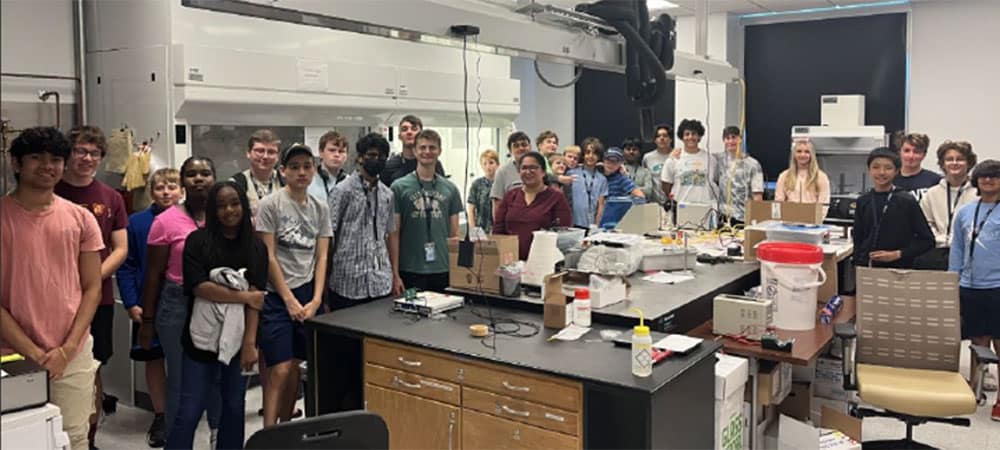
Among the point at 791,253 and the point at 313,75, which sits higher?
the point at 313,75

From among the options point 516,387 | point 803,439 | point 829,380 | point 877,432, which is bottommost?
point 877,432

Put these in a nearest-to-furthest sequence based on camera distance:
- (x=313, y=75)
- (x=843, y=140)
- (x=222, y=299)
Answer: (x=222, y=299) < (x=313, y=75) < (x=843, y=140)

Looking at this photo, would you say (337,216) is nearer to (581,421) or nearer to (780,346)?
(581,421)

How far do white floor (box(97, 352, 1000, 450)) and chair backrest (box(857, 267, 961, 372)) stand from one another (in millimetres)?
409

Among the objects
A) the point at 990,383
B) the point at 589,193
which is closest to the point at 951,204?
the point at 990,383

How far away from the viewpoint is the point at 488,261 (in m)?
3.34

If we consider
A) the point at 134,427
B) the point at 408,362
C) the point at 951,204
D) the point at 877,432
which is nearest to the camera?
the point at 408,362

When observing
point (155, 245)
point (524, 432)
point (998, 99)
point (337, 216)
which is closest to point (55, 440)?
point (155, 245)

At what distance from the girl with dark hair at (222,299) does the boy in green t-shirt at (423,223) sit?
98 cm

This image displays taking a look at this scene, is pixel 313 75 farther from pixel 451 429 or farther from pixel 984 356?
pixel 984 356

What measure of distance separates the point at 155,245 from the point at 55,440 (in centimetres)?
111

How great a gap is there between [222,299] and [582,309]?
4.40 feet

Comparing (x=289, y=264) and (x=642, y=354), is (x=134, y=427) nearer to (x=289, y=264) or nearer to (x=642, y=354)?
(x=289, y=264)

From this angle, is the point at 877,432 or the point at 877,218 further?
the point at 877,218
